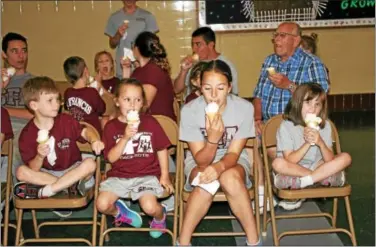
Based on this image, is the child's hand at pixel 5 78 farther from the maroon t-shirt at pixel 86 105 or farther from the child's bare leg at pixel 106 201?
the child's bare leg at pixel 106 201

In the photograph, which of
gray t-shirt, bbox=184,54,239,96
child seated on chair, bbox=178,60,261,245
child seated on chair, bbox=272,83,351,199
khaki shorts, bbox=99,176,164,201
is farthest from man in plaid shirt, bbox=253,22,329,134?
khaki shorts, bbox=99,176,164,201

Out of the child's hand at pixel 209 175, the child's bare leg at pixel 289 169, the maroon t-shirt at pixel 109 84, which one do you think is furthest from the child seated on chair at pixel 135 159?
the maroon t-shirt at pixel 109 84

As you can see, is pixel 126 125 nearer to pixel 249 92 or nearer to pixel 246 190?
pixel 246 190

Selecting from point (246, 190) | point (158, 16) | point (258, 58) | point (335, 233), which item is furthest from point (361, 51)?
point (246, 190)

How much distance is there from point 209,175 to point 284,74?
52.9 inches

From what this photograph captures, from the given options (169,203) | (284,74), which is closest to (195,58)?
(284,74)

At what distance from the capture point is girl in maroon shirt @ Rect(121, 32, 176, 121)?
455 centimetres

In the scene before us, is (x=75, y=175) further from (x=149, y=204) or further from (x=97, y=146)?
(x=149, y=204)

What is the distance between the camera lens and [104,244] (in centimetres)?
393

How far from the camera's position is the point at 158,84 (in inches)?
181

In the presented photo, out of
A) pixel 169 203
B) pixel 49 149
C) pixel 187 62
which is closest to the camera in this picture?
pixel 49 149

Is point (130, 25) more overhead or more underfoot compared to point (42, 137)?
more overhead

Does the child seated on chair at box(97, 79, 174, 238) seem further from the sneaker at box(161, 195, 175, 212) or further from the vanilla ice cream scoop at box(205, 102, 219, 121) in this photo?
the sneaker at box(161, 195, 175, 212)

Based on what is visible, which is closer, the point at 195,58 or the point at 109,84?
the point at 195,58
